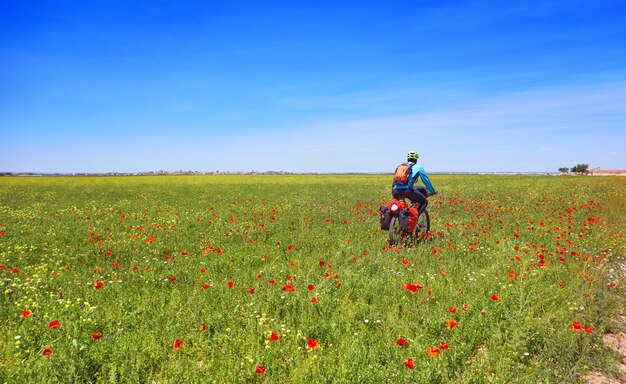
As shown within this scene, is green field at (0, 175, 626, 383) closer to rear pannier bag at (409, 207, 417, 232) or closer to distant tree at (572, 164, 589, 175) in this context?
rear pannier bag at (409, 207, 417, 232)

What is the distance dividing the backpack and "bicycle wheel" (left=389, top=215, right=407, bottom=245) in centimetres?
96

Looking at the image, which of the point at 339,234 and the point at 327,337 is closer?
the point at 327,337

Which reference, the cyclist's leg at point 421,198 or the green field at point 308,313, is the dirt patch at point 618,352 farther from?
the cyclist's leg at point 421,198

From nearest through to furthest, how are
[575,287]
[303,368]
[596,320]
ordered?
[303,368] → [596,320] → [575,287]

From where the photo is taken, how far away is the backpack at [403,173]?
955 centimetres

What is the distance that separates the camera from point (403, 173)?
31.3 feet

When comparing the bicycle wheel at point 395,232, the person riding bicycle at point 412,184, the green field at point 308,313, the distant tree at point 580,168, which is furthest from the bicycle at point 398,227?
the distant tree at point 580,168

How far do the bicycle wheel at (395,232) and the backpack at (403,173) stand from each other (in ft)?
3.15

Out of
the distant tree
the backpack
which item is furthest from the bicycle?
the distant tree

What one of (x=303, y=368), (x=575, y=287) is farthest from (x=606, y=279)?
(x=303, y=368)

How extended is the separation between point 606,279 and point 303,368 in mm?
6388

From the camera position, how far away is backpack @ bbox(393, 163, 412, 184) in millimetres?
9547

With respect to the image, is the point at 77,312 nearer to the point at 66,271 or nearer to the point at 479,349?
the point at 66,271

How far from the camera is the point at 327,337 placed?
4.84m
